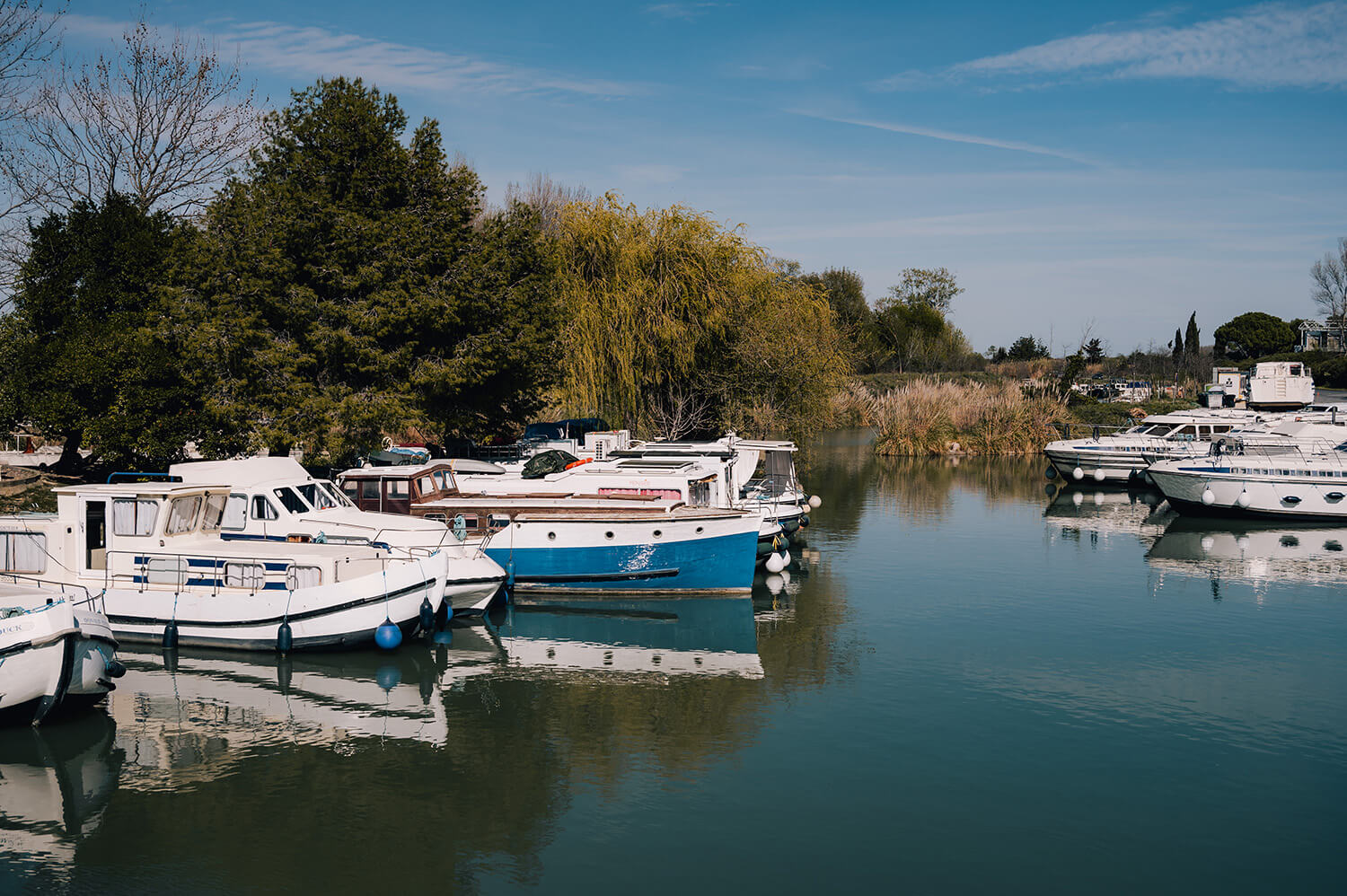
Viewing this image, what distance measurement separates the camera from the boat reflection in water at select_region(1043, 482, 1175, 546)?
114ft

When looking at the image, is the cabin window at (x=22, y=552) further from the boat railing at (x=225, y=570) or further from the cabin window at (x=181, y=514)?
the cabin window at (x=181, y=514)

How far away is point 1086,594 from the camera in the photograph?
24.8 m

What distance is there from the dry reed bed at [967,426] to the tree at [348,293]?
106ft

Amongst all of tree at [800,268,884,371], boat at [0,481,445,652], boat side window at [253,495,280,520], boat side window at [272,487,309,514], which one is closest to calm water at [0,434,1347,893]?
boat at [0,481,445,652]

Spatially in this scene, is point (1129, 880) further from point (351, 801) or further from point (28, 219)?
point (28, 219)

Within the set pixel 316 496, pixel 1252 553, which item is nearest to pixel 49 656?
pixel 316 496

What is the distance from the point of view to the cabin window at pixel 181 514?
2039cm

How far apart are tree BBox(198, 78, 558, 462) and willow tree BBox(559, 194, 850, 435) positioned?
6136mm

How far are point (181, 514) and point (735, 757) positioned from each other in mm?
12977

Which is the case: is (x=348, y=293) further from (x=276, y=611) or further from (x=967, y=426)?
(x=967, y=426)

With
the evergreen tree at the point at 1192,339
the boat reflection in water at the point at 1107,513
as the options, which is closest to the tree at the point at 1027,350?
the evergreen tree at the point at 1192,339

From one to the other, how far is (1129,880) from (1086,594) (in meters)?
14.8

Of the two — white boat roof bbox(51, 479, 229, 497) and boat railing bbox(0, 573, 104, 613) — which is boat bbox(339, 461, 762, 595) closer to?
white boat roof bbox(51, 479, 229, 497)

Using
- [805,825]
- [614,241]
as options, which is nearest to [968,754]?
[805,825]
